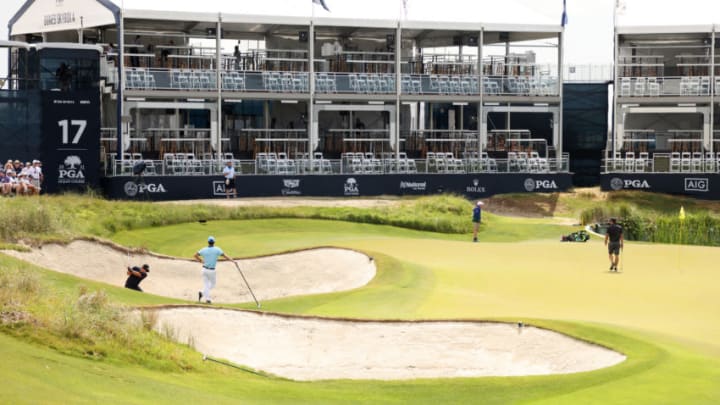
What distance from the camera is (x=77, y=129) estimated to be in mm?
50500

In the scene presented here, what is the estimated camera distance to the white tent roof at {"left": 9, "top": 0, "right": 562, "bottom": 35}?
55406mm

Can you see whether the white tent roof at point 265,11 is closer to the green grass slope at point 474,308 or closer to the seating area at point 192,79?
the seating area at point 192,79

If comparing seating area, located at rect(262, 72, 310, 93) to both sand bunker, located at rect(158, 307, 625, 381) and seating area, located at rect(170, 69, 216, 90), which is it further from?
sand bunker, located at rect(158, 307, 625, 381)

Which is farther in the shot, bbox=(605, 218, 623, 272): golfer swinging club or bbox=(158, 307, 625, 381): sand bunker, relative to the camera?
bbox=(605, 218, 623, 272): golfer swinging club

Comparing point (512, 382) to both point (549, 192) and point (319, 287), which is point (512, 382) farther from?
point (549, 192)

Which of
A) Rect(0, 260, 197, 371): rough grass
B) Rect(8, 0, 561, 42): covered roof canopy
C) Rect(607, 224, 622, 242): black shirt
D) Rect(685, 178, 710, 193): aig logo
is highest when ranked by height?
Rect(8, 0, 561, 42): covered roof canopy

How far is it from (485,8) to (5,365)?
159ft

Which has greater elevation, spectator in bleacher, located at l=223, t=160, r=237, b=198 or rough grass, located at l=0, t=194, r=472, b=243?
spectator in bleacher, located at l=223, t=160, r=237, b=198

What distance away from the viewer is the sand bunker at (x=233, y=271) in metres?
34.5

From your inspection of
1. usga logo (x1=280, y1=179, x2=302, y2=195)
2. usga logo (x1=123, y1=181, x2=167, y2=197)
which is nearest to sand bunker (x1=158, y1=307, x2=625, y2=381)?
usga logo (x1=123, y1=181, x2=167, y2=197)

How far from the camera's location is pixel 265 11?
57562 mm

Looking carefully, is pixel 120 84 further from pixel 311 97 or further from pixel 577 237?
pixel 577 237

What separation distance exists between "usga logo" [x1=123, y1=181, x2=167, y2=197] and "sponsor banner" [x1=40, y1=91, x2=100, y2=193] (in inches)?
57.9

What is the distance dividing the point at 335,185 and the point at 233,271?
1911 cm
